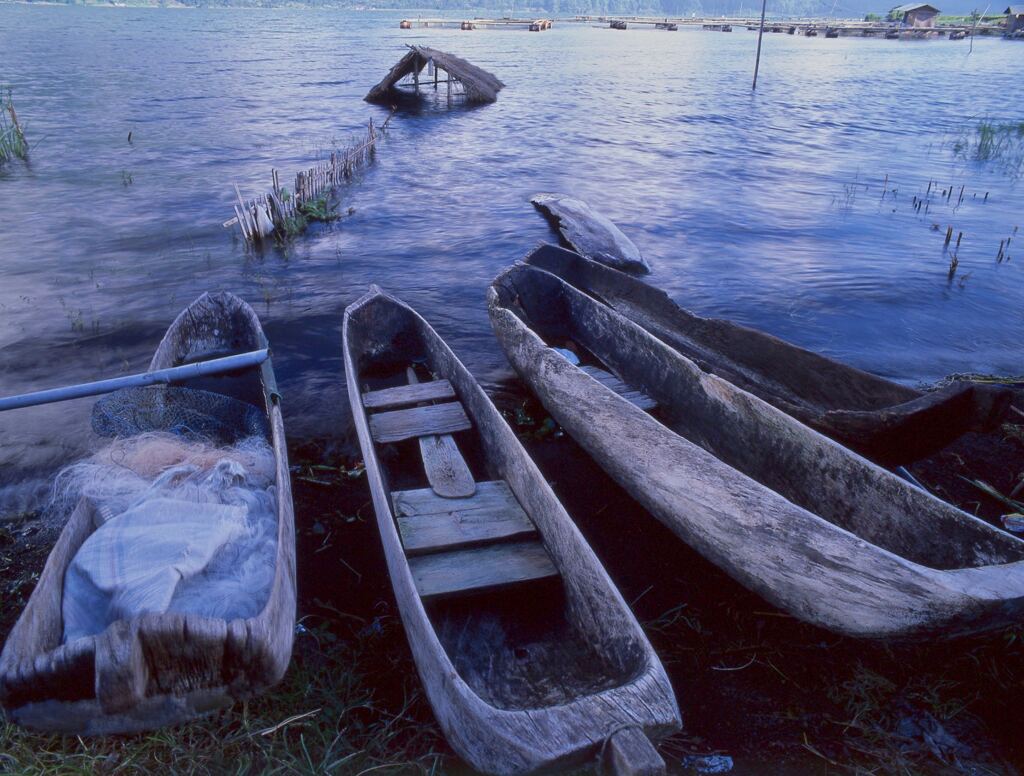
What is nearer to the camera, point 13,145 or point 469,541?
point 469,541

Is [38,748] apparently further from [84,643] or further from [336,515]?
[336,515]

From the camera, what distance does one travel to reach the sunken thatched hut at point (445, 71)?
75.9ft

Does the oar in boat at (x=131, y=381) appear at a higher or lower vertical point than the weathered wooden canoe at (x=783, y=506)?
higher

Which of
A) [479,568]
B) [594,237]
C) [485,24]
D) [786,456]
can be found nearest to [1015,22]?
[485,24]

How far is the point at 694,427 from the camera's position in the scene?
485cm

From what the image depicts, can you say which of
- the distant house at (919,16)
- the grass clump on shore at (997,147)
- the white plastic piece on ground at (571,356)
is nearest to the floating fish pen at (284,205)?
the white plastic piece on ground at (571,356)

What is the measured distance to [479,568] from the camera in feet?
11.5

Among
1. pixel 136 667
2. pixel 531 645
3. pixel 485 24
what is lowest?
pixel 531 645

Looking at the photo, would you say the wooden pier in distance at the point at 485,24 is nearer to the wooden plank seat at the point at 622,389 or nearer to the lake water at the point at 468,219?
the lake water at the point at 468,219

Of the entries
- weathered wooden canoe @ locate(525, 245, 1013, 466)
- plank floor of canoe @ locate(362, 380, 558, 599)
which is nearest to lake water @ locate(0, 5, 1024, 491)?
weathered wooden canoe @ locate(525, 245, 1013, 466)

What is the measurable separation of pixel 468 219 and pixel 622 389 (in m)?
8.38

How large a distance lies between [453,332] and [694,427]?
4.12m

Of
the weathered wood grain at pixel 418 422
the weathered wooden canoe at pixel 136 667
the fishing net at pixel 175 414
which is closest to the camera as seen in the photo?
the weathered wooden canoe at pixel 136 667

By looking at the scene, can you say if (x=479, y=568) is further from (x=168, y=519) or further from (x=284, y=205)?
(x=284, y=205)
